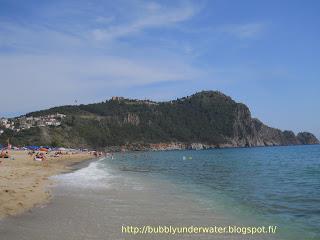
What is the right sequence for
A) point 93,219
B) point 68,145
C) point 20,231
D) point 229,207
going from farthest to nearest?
1. point 68,145
2. point 229,207
3. point 93,219
4. point 20,231

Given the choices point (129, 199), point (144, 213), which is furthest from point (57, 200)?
point (144, 213)

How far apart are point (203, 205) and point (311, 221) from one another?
474 cm

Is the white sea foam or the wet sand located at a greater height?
the white sea foam

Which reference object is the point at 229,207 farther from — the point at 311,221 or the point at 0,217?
the point at 0,217

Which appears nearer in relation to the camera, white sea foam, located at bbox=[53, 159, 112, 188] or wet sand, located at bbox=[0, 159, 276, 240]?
wet sand, located at bbox=[0, 159, 276, 240]

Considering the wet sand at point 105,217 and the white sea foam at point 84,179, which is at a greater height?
the white sea foam at point 84,179

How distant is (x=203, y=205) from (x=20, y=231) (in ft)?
28.2

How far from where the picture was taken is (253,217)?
15.3 m

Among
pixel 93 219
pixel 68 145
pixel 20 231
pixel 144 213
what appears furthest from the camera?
pixel 68 145

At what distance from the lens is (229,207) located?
17.5m

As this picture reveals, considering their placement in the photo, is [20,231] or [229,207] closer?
[20,231]

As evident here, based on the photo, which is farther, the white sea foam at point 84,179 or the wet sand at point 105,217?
the white sea foam at point 84,179

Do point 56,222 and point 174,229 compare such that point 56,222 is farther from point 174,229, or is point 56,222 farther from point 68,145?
point 68,145

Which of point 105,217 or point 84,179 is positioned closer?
point 105,217
